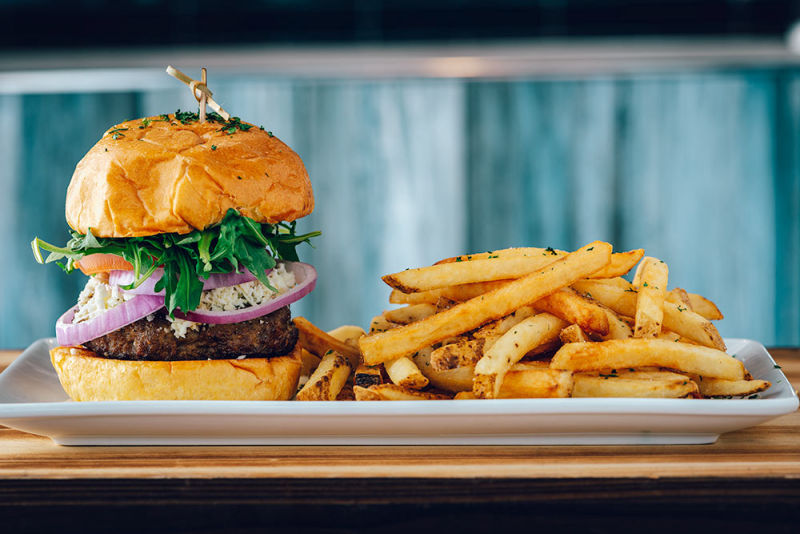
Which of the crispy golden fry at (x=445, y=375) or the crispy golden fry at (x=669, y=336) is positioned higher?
the crispy golden fry at (x=669, y=336)

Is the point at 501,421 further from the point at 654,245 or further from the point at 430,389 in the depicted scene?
the point at 654,245

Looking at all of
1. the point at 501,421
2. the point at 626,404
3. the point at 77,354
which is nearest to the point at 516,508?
the point at 501,421

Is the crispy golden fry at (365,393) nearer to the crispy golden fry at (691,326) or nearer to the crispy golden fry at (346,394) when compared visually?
the crispy golden fry at (346,394)

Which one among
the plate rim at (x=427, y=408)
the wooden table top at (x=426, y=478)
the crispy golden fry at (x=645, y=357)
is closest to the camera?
the wooden table top at (x=426, y=478)

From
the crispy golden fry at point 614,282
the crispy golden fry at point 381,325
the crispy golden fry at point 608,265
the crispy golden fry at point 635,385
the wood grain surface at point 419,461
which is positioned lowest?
the wood grain surface at point 419,461

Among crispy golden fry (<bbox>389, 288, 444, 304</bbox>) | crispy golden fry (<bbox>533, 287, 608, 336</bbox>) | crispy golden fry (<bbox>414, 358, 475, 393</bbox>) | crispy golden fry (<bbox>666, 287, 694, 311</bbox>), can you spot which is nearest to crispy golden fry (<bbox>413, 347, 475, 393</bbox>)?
crispy golden fry (<bbox>414, 358, 475, 393</bbox>)

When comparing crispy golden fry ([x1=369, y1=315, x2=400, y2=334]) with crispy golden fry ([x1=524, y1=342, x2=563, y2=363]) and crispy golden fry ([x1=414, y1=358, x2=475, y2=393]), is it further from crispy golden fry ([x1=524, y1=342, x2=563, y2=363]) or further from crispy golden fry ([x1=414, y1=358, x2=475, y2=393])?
crispy golden fry ([x1=524, y1=342, x2=563, y2=363])

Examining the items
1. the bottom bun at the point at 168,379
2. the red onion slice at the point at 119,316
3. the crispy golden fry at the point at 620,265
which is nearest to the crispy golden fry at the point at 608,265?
the crispy golden fry at the point at 620,265
